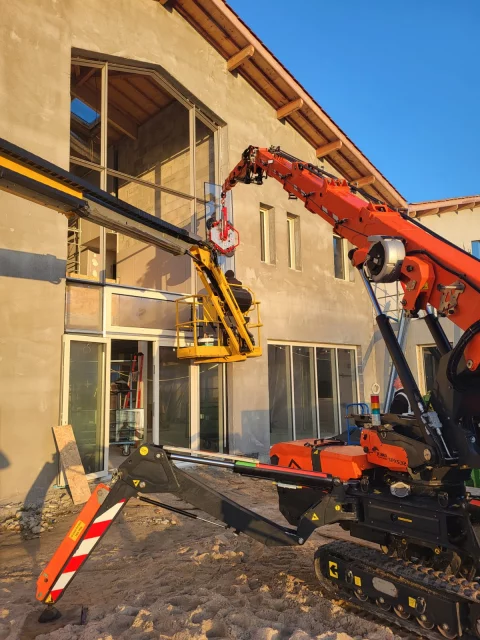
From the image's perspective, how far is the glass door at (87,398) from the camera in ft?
27.3

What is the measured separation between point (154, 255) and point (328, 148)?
6.05 meters

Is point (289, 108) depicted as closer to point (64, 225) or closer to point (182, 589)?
point (64, 225)

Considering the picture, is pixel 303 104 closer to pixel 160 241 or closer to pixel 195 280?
pixel 195 280

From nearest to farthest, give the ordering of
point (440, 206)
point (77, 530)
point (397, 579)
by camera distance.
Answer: point (397, 579) < point (77, 530) < point (440, 206)

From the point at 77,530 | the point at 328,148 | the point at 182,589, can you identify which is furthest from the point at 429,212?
the point at 77,530

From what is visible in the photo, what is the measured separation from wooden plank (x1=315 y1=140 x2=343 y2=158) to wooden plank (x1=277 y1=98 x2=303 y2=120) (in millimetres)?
1669

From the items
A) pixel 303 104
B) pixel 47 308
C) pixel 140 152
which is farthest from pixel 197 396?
pixel 303 104

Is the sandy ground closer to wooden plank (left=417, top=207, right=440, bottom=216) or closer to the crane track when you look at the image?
the crane track

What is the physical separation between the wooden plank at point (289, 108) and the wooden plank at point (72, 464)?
969 centimetres

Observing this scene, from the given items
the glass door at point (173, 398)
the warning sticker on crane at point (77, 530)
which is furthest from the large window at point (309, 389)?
the warning sticker on crane at point (77, 530)

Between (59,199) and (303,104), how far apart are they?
9.34 metres

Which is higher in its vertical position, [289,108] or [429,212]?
[289,108]

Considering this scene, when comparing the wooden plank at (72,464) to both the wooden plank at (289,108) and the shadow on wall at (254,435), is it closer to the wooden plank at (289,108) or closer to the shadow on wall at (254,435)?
the shadow on wall at (254,435)

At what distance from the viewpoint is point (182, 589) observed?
4711mm
